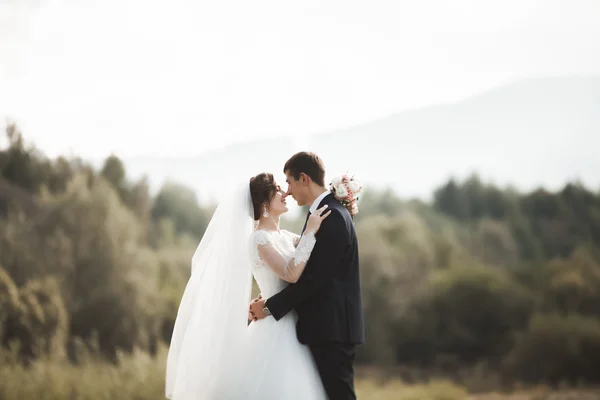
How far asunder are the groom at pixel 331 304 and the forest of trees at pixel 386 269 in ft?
22.0

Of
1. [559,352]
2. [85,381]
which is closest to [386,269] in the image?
[559,352]

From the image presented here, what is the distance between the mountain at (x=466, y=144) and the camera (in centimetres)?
2861

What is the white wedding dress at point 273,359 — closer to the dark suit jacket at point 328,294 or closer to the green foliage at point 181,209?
the dark suit jacket at point 328,294

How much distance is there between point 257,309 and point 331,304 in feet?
1.57

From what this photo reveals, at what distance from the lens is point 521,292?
1750 centimetres

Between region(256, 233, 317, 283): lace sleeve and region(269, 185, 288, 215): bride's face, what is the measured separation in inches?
10.3

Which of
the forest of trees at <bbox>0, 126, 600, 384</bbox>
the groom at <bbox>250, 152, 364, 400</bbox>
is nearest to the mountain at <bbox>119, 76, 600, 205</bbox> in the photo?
the forest of trees at <bbox>0, 126, 600, 384</bbox>

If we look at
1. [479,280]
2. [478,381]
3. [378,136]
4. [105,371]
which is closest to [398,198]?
[479,280]

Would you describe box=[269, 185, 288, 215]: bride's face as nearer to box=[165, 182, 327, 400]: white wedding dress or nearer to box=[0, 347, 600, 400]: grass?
box=[165, 182, 327, 400]: white wedding dress

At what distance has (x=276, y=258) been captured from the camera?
396cm

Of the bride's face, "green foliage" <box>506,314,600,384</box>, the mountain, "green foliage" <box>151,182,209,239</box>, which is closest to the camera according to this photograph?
the bride's face

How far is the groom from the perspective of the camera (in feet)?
12.7

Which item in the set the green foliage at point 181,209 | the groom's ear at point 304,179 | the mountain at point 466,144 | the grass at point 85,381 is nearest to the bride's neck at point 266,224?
the groom's ear at point 304,179

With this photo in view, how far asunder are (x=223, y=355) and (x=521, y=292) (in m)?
14.8
